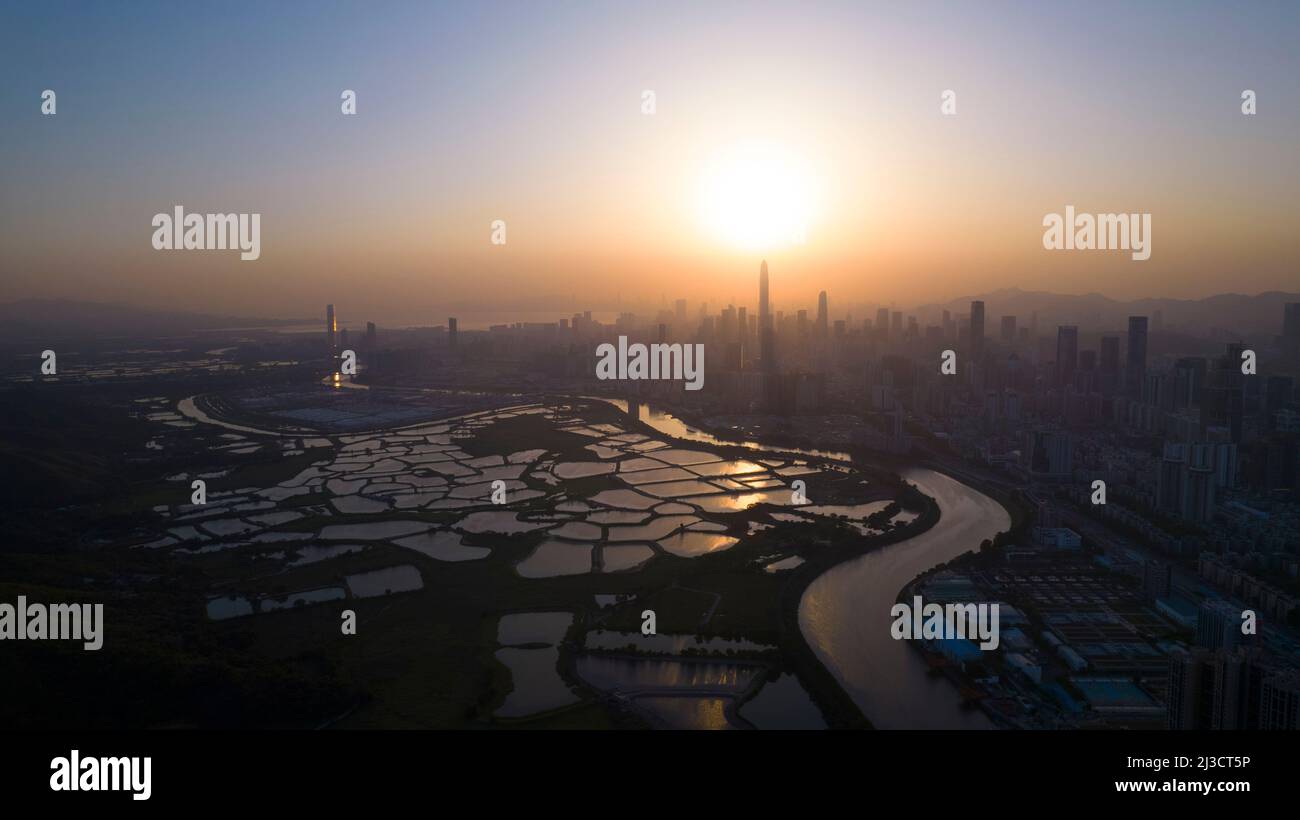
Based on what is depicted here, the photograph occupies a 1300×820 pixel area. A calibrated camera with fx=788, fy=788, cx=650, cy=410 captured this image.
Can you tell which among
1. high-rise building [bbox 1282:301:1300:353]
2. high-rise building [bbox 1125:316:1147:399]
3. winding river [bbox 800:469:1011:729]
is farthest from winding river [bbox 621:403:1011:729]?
high-rise building [bbox 1282:301:1300:353]

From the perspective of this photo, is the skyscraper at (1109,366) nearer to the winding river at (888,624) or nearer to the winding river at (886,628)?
the winding river at (888,624)

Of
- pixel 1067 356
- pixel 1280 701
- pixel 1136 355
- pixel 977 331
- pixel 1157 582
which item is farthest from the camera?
pixel 977 331

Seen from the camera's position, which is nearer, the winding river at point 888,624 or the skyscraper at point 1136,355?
the winding river at point 888,624

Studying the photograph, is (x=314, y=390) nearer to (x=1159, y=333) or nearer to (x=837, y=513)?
(x=837, y=513)

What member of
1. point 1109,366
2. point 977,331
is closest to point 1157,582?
point 1109,366

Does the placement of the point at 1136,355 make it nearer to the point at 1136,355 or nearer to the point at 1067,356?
the point at 1136,355

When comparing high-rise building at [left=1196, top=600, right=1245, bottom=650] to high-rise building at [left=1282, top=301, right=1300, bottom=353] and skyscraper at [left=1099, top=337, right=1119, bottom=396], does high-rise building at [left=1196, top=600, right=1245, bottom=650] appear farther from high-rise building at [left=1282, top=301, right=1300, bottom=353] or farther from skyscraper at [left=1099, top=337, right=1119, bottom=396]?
high-rise building at [left=1282, top=301, right=1300, bottom=353]

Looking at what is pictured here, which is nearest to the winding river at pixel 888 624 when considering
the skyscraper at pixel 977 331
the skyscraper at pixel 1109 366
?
the skyscraper at pixel 1109 366
